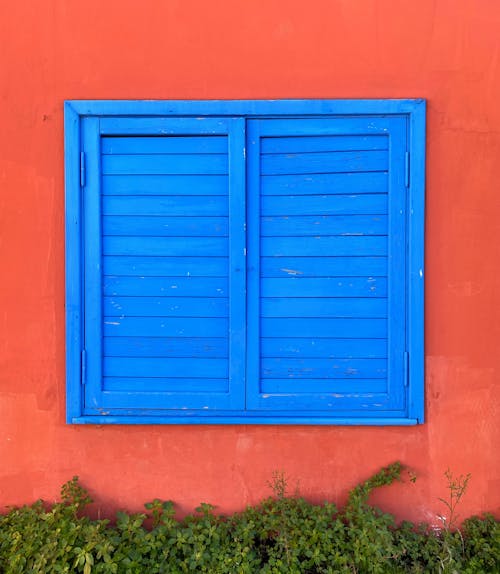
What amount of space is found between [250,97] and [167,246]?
98 cm

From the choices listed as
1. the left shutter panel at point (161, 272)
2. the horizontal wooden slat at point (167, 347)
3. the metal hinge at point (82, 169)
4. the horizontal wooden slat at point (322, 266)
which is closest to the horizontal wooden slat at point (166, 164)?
the left shutter panel at point (161, 272)

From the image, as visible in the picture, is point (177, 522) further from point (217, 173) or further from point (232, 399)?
point (217, 173)

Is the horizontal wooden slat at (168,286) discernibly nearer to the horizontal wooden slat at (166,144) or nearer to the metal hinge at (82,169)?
the metal hinge at (82,169)

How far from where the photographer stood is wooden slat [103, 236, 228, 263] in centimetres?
260

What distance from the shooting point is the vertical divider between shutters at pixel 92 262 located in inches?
101

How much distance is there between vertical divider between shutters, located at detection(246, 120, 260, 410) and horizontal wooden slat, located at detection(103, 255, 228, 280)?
17 centimetres

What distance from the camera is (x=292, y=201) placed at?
2582 mm

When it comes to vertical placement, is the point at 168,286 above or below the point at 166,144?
below

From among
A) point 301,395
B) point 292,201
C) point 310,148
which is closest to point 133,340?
point 301,395

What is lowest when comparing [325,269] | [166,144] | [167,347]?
[167,347]

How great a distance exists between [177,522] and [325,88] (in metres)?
2.65

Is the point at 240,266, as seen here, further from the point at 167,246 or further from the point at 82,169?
the point at 82,169

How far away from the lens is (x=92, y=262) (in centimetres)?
259

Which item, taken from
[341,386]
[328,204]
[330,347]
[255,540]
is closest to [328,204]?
[328,204]
